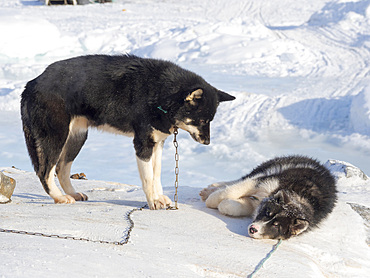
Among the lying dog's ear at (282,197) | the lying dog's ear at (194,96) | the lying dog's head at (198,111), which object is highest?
the lying dog's ear at (194,96)

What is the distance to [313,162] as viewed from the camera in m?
4.98

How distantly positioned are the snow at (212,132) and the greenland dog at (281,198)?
122mm

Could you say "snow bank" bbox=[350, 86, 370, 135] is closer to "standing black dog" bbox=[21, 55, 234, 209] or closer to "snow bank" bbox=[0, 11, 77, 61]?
"standing black dog" bbox=[21, 55, 234, 209]

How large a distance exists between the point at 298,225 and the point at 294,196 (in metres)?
Result: 0.36

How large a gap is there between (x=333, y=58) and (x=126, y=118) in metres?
14.6

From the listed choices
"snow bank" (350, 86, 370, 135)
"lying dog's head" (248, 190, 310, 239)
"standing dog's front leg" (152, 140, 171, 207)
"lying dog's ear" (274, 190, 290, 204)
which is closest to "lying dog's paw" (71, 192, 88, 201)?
"standing dog's front leg" (152, 140, 171, 207)

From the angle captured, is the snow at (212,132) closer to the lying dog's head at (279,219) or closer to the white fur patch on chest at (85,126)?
the lying dog's head at (279,219)

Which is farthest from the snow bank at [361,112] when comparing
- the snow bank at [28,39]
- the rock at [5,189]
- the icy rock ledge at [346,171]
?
the snow bank at [28,39]

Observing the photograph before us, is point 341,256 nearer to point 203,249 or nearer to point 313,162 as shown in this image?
point 203,249

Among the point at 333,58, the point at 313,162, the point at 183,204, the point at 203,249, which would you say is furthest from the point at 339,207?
the point at 333,58

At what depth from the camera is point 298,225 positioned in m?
3.89

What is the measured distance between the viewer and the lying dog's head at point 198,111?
4.48 m

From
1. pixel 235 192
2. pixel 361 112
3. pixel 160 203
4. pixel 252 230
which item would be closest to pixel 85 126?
pixel 160 203

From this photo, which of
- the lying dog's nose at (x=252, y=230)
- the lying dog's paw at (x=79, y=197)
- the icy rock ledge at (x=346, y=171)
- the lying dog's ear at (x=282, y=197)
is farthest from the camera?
the icy rock ledge at (x=346, y=171)
